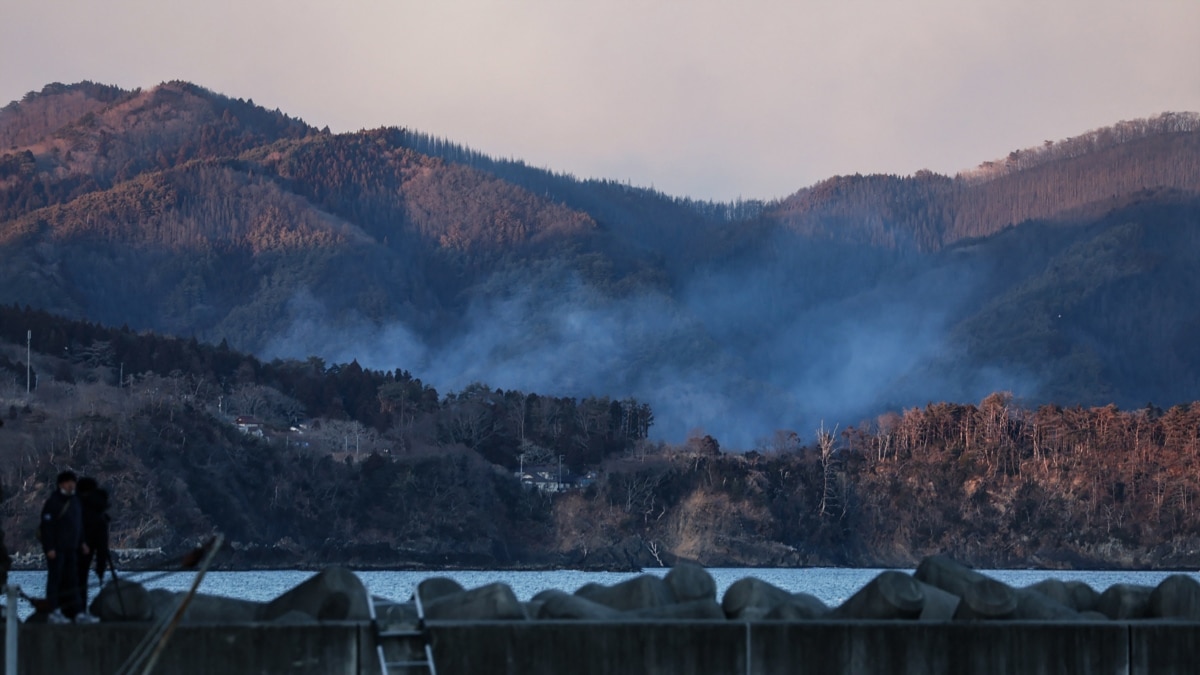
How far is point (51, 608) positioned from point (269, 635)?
2326mm

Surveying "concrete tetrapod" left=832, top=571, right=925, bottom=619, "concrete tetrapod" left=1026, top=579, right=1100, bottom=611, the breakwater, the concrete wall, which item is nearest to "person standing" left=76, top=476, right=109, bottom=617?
the breakwater

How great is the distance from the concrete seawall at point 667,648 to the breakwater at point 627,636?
0.01 m

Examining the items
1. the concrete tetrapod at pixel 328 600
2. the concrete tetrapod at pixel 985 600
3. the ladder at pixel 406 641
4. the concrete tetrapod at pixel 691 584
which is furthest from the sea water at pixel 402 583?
the ladder at pixel 406 641

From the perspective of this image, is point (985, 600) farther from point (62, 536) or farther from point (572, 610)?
point (62, 536)

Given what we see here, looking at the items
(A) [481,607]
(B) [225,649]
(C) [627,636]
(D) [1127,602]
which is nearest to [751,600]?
(C) [627,636]

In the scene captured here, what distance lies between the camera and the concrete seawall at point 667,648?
56.0 feet

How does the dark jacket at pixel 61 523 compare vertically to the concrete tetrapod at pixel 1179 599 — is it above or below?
above

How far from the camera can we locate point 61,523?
18.2 metres

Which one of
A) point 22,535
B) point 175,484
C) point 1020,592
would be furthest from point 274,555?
point 1020,592

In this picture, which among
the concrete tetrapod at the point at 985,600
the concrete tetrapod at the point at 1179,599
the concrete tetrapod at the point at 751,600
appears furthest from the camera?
the concrete tetrapod at the point at 1179,599

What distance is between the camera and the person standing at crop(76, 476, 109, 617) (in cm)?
1861

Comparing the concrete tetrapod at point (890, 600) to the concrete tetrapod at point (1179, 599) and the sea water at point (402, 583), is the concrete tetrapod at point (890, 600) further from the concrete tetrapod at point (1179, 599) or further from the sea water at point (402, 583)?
the sea water at point (402, 583)

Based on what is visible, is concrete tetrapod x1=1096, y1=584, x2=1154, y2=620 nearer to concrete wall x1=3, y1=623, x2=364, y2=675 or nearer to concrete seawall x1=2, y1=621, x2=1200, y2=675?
concrete seawall x1=2, y1=621, x2=1200, y2=675

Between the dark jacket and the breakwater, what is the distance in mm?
743
